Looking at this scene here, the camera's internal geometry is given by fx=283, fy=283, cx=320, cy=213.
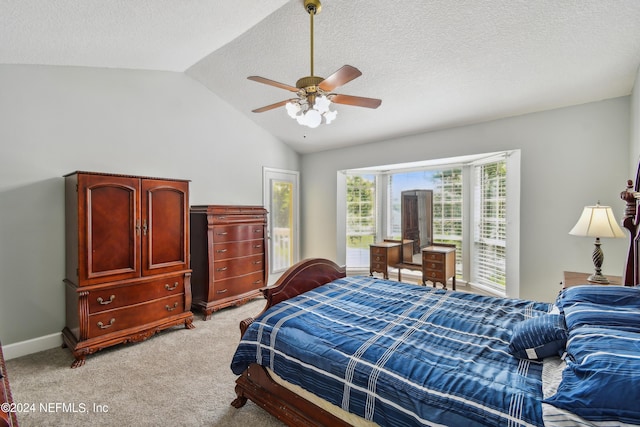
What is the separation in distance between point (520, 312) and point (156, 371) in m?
2.92

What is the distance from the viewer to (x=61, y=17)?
6.66 ft

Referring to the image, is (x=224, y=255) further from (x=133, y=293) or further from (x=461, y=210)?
(x=461, y=210)

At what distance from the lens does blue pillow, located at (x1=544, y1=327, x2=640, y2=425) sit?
2.92 ft

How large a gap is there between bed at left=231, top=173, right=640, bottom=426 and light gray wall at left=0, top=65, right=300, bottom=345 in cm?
243

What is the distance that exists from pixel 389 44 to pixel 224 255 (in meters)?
3.10

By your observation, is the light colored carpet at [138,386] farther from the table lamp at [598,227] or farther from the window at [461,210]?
the window at [461,210]

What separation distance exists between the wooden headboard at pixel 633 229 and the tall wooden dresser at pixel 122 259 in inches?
159

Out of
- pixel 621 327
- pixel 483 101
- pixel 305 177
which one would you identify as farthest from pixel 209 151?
pixel 621 327

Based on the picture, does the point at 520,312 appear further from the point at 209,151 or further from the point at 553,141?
the point at 209,151

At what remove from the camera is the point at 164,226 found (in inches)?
123

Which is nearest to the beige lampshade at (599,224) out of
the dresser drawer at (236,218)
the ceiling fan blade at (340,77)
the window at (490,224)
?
the window at (490,224)

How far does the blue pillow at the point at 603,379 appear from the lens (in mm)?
889

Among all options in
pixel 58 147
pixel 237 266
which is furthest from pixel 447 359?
pixel 58 147

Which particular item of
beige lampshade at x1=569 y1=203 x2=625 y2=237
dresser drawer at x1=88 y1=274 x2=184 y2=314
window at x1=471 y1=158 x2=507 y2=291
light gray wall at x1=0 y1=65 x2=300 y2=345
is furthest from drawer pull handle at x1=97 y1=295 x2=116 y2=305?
window at x1=471 y1=158 x2=507 y2=291
